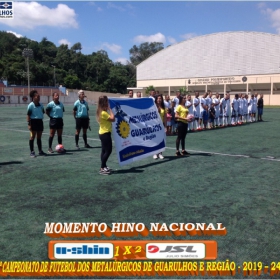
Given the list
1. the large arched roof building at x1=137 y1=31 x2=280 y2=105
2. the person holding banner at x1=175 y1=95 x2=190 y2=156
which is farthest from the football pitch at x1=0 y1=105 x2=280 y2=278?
the large arched roof building at x1=137 y1=31 x2=280 y2=105

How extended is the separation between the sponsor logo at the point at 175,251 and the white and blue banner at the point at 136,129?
3.86 m

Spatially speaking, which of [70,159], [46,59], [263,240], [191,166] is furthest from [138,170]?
[46,59]

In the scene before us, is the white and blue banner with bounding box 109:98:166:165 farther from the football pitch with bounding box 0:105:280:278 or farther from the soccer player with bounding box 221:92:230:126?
the soccer player with bounding box 221:92:230:126

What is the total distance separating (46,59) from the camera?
9400 centimetres

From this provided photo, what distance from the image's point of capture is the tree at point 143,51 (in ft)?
439

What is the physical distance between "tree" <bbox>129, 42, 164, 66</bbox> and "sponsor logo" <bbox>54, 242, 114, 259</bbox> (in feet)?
439

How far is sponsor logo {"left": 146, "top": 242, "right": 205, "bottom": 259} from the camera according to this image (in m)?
3.72

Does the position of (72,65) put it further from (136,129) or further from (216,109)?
(136,129)

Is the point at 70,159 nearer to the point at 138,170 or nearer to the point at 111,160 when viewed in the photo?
the point at 111,160

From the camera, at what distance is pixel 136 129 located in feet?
26.9

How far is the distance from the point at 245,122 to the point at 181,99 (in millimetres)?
13525

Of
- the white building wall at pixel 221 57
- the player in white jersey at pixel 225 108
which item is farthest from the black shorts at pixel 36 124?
the white building wall at pixel 221 57

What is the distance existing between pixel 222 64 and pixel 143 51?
75360 mm

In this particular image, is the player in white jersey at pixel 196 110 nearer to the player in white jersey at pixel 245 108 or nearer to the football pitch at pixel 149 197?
the player in white jersey at pixel 245 108
